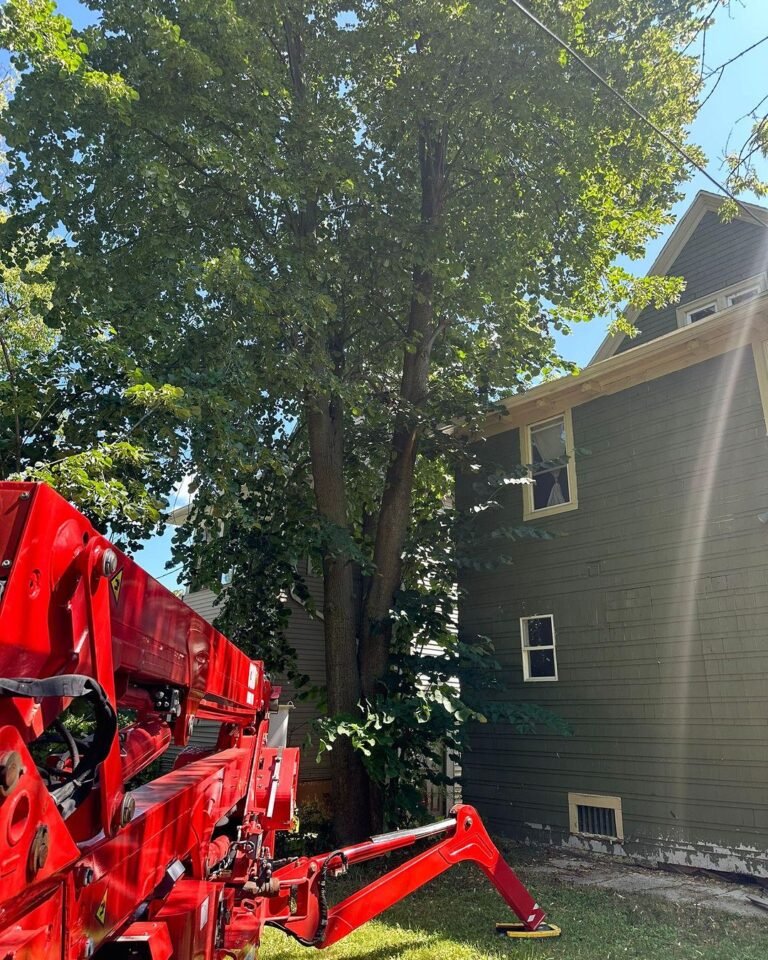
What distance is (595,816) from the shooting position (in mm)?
10227

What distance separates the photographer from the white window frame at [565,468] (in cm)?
1148

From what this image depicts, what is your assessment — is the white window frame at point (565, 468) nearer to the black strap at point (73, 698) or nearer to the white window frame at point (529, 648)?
the white window frame at point (529, 648)

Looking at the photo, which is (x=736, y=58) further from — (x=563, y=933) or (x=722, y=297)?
(x=722, y=297)

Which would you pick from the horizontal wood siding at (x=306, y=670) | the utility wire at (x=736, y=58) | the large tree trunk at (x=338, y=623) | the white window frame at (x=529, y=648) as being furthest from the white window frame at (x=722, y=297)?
the horizontal wood siding at (x=306, y=670)

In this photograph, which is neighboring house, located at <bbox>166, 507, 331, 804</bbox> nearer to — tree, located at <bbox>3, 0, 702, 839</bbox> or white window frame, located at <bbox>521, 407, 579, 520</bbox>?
tree, located at <bbox>3, 0, 702, 839</bbox>

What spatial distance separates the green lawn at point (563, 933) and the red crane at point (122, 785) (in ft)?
5.30

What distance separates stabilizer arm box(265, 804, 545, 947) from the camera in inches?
176

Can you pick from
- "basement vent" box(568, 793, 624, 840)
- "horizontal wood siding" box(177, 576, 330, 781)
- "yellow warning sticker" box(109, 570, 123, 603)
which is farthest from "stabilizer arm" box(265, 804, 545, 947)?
"horizontal wood siding" box(177, 576, 330, 781)

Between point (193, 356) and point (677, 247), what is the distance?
993 centimetres

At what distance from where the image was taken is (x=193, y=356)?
8508 mm

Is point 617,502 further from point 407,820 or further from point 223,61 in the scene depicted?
point 223,61

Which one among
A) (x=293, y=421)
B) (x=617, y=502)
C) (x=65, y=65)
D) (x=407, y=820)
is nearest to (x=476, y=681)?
(x=407, y=820)

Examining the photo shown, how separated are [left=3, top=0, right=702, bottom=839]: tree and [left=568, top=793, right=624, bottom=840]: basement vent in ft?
9.81

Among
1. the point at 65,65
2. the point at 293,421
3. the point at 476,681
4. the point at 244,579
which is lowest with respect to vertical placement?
the point at 476,681
